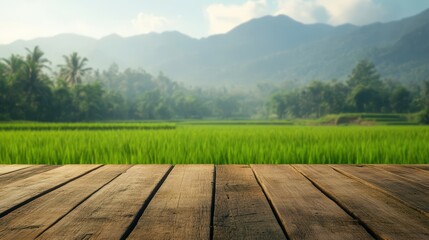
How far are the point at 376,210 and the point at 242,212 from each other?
565 mm

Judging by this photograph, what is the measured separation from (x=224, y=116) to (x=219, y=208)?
3919 inches

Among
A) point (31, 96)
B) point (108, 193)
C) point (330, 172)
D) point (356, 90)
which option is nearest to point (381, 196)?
point (330, 172)

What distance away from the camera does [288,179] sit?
2277 mm

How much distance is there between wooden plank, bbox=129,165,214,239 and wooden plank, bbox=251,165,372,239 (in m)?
0.30

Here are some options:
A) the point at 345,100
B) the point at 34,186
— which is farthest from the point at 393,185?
the point at 345,100

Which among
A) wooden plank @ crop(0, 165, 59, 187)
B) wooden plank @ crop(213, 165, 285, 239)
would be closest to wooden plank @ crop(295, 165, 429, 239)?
wooden plank @ crop(213, 165, 285, 239)

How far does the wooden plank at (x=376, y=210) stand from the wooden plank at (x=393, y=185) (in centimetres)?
5

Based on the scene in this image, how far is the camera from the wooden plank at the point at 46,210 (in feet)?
4.21

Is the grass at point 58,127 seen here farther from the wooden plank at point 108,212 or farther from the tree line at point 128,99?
the wooden plank at point 108,212

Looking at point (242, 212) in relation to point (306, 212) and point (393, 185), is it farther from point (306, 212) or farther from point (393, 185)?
point (393, 185)

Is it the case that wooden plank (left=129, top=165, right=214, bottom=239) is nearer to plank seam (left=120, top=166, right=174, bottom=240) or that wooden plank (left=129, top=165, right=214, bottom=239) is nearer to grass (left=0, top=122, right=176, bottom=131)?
plank seam (left=120, top=166, right=174, bottom=240)

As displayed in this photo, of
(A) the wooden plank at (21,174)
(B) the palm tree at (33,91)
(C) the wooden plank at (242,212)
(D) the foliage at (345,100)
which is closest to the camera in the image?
(C) the wooden plank at (242,212)

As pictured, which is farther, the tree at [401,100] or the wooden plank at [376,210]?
the tree at [401,100]

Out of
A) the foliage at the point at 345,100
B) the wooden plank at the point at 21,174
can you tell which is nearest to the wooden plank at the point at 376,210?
the wooden plank at the point at 21,174
